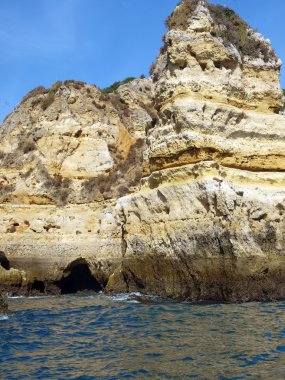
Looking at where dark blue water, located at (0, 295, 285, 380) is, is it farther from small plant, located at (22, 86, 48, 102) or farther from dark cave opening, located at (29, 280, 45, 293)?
small plant, located at (22, 86, 48, 102)

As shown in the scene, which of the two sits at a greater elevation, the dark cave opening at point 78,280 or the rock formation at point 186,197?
Answer: the rock formation at point 186,197

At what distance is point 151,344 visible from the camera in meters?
9.38

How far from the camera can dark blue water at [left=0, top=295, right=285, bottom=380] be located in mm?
7695

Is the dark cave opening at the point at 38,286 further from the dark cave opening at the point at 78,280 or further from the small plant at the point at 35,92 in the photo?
the small plant at the point at 35,92

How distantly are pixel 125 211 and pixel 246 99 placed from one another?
630cm

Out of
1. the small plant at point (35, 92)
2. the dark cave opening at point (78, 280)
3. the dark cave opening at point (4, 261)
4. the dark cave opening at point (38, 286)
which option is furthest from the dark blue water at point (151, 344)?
the small plant at point (35, 92)

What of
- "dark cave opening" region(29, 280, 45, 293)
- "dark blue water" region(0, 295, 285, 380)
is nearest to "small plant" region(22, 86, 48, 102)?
"dark cave opening" region(29, 280, 45, 293)

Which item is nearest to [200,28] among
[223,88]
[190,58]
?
[190,58]

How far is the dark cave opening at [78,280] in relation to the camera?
25531 mm

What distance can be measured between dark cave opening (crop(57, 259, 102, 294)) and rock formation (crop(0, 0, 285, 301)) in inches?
2.6

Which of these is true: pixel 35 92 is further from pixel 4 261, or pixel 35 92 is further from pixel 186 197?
pixel 186 197

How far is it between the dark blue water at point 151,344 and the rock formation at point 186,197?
250 centimetres

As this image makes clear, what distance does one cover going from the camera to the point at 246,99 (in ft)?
61.3

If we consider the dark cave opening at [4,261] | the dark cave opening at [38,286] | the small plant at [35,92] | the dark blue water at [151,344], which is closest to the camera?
the dark blue water at [151,344]
